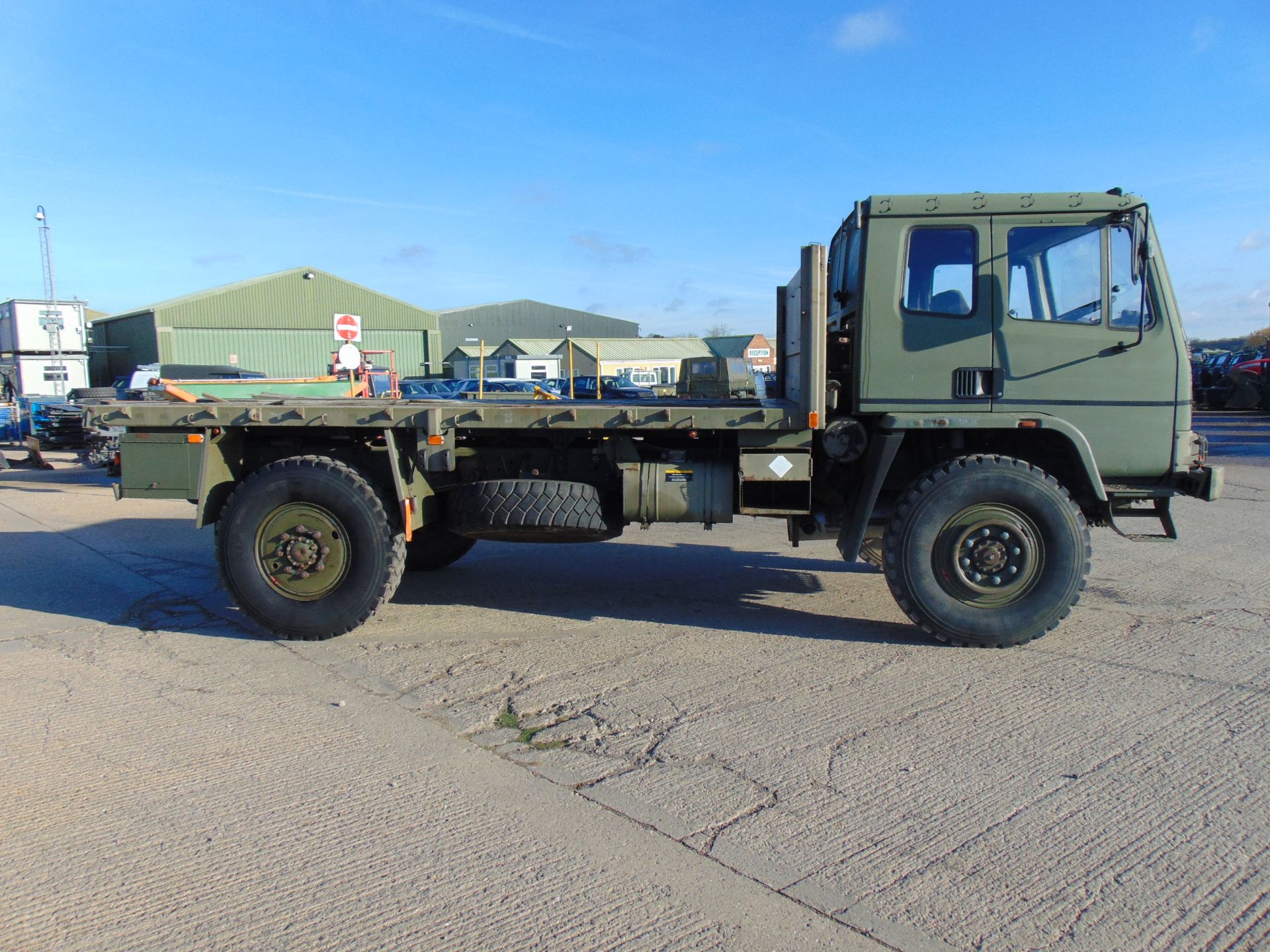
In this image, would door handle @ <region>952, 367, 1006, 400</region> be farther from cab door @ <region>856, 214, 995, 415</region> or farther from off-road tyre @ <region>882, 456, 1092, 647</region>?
off-road tyre @ <region>882, 456, 1092, 647</region>

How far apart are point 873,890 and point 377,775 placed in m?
2.14

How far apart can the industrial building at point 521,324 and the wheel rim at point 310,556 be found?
212 ft

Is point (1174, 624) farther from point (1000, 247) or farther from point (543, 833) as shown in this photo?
point (543, 833)

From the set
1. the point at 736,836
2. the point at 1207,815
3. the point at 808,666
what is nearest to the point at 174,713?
the point at 736,836

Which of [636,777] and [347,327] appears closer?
[636,777]

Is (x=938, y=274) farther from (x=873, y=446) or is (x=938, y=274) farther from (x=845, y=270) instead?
(x=873, y=446)

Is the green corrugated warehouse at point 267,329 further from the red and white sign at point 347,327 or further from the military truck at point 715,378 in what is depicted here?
the military truck at point 715,378

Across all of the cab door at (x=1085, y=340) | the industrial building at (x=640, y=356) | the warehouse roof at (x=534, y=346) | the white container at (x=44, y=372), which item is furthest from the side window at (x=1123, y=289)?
the warehouse roof at (x=534, y=346)

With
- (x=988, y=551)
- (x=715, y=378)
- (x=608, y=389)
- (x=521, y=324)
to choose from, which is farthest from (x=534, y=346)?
(x=988, y=551)

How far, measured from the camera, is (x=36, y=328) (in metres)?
31.7

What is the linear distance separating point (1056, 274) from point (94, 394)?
2108 cm

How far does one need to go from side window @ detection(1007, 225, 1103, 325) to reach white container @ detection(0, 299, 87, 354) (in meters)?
33.0

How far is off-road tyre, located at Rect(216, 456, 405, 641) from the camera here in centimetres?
602

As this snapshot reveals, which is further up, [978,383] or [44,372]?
[44,372]
